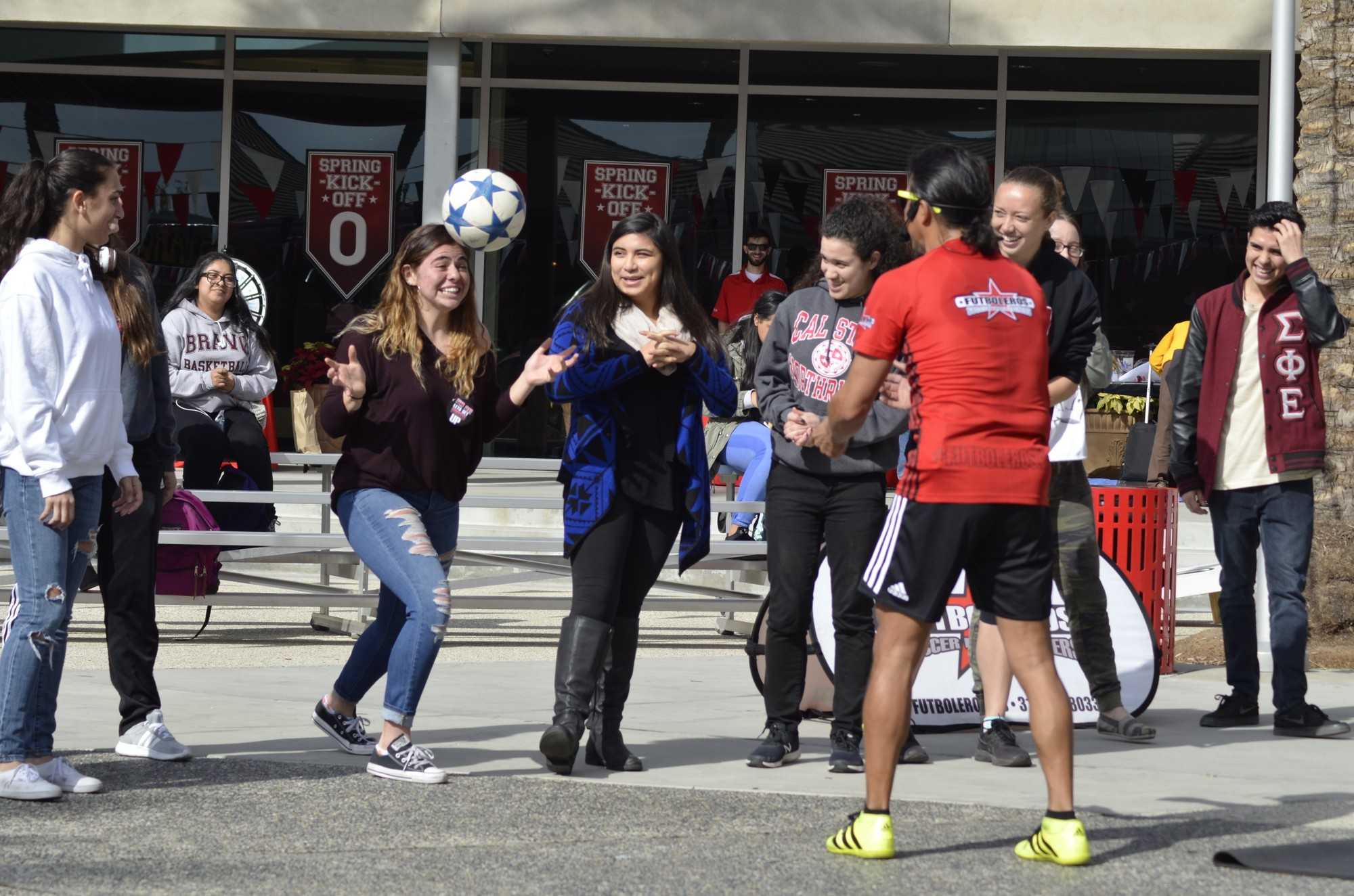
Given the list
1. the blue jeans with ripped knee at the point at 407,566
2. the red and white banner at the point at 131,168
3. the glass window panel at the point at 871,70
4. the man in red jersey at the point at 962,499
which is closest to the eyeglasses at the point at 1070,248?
the man in red jersey at the point at 962,499

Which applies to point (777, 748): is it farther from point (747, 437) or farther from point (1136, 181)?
point (1136, 181)

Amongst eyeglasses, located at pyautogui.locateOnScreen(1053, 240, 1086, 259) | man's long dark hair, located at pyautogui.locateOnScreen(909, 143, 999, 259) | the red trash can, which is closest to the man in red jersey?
man's long dark hair, located at pyautogui.locateOnScreen(909, 143, 999, 259)

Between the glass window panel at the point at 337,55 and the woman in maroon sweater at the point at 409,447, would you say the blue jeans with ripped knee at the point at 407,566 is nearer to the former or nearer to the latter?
the woman in maroon sweater at the point at 409,447

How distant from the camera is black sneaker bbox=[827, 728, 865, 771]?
640 centimetres

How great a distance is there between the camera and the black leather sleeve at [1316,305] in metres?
7.14

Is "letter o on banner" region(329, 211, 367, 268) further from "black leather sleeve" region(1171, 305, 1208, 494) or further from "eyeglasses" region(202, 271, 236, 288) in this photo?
"black leather sleeve" region(1171, 305, 1208, 494)

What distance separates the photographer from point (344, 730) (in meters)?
Result: 6.51

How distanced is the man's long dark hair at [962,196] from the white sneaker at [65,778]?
10.2 ft

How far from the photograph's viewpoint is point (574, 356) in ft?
20.1

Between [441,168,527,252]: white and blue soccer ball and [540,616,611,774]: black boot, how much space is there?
459 cm

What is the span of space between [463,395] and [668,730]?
5.80 ft

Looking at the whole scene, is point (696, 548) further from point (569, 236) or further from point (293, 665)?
point (569, 236)

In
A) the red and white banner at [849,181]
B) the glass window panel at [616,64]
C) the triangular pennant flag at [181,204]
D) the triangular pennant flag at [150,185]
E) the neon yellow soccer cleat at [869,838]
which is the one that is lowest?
the neon yellow soccer cleat at [869,838]

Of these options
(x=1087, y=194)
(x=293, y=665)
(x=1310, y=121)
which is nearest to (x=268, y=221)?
(x=1087, y=194)
